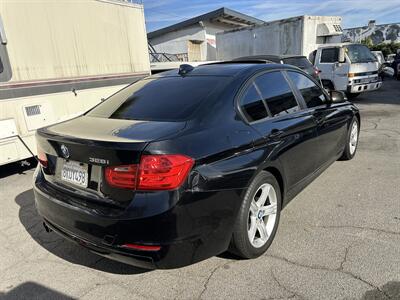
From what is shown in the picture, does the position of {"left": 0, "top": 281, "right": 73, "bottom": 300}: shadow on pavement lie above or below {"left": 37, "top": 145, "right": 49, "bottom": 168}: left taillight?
below

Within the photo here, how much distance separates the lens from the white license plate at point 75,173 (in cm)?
256

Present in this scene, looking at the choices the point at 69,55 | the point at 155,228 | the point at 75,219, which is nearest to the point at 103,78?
the point at 69,55

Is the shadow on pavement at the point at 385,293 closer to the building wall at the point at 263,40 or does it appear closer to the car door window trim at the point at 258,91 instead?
the car door window trim at the point at 258,91

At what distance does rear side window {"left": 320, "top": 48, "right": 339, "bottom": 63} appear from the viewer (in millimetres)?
12125

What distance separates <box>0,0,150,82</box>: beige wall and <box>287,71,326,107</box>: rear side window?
4030 mm

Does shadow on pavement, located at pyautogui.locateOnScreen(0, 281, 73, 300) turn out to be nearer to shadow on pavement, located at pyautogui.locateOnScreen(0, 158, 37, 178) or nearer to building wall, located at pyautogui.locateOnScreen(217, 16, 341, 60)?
shadow on pavement, located at pyautogui.locateOnScreen(0, 158, 37, 178)

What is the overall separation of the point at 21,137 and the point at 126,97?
8.94 ft

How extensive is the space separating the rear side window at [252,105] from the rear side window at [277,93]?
0.11 m

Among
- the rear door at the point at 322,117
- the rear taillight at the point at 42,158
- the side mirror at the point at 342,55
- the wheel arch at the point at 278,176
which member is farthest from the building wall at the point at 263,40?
the rear taillight at the point at 42,158

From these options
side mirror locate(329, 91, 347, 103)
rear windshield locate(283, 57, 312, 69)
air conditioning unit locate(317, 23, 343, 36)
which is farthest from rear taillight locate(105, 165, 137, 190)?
air conditioning unit locate(317, 23, 343, 36)

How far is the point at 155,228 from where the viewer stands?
7.54 ft

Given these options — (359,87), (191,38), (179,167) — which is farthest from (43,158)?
(191,38)

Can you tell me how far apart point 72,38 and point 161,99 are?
3.90m

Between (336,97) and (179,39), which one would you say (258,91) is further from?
(179,39)
